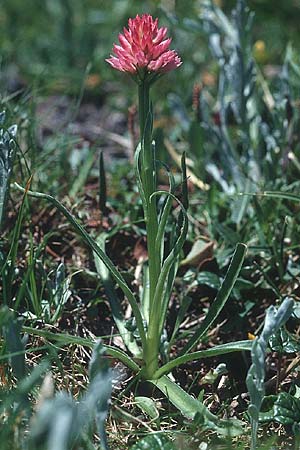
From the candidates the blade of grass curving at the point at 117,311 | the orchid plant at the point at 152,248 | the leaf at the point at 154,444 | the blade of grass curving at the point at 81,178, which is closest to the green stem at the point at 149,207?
the orchid plant at the point at 152,248

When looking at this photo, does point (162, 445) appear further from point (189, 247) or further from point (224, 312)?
point (189, 247)

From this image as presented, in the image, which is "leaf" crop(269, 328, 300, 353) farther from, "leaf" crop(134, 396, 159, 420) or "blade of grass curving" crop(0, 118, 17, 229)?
"blade of grass curving" crop(0, 118, 17, 229)

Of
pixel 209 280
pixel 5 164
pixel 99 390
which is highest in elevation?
pixel 5 164

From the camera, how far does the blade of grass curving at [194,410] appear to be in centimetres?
185

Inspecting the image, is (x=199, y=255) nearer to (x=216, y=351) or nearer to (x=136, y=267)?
(x=136, y=267)

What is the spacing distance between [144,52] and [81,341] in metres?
0.81

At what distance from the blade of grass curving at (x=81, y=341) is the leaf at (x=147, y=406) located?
9 cm

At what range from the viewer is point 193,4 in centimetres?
479

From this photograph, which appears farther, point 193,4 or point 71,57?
point 193,4

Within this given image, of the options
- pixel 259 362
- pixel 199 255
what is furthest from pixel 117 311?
pixel 259 362

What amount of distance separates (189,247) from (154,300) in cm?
75

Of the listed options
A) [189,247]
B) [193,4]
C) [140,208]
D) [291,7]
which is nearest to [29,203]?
[140,208]

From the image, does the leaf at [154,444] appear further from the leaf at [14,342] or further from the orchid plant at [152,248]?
the leaf at [14,342]

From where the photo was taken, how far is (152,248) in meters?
2.06
